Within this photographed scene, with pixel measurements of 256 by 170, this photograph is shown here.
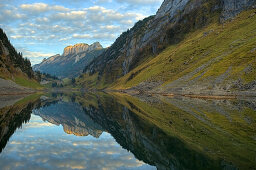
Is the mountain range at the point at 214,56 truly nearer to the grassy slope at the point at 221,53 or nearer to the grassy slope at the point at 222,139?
the grassy slope at the point at 221,53

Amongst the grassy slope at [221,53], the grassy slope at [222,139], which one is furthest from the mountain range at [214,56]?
the grassy slope at [222,139]

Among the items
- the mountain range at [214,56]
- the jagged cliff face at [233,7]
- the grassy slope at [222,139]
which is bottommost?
the grassy slope at [222,139]

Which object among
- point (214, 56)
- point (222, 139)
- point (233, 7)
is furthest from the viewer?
point (233, 7)

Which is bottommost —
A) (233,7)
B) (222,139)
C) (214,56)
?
(222,139)

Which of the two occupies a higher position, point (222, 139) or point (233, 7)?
point (233, 7)

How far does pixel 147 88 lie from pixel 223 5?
87913 mm

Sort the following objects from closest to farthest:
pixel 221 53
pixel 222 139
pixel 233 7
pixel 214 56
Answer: pixel 222 139, pixel 221 53, pixel 214 56, pixel 233 7

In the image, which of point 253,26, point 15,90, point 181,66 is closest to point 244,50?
point 253,26

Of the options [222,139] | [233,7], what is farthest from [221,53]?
[222,139]

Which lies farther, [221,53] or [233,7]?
[233,7]

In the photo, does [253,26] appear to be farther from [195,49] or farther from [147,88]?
[147,88]

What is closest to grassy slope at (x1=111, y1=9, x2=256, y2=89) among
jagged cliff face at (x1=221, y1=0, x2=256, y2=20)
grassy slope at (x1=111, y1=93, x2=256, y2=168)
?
jagged cliff face at (x1=221, y1=0, x2=256, y2=20)

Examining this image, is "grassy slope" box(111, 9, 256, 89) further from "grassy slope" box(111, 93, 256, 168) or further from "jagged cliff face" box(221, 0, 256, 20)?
"grassy slope" box(111, 93, 256, 168)

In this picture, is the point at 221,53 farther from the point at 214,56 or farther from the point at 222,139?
the point at 222,139
